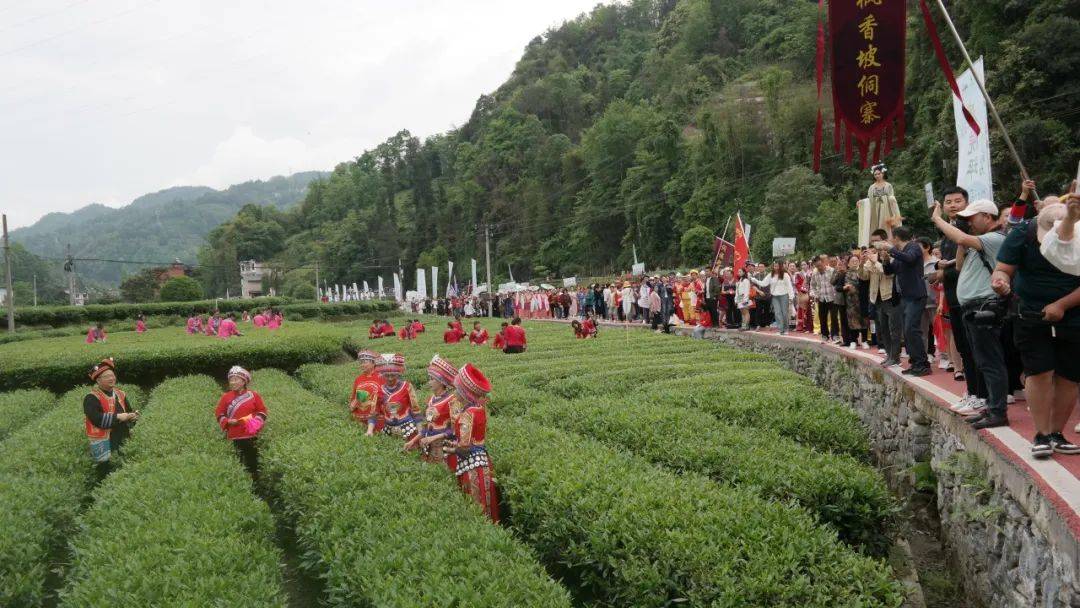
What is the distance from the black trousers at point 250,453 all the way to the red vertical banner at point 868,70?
8.30 m

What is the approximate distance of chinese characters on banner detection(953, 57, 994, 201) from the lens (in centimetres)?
860

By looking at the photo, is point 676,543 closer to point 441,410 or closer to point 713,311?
point 441,410

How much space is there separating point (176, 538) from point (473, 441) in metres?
2.50

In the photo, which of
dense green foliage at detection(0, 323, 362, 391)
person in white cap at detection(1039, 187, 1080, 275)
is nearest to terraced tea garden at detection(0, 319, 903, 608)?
Result: person in white cap at detection(1039, 187, 1080, 275)

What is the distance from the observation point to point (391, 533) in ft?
16.3

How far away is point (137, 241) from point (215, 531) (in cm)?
21819

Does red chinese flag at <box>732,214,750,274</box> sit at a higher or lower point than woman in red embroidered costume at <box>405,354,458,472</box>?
higher

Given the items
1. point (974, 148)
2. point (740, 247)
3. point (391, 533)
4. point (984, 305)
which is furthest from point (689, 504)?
point (740, 247)

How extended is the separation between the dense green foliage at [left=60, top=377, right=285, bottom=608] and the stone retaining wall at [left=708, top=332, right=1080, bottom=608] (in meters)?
4.40

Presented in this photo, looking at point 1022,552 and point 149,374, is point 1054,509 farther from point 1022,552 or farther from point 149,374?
point 149,374

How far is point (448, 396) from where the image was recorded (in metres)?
7.13

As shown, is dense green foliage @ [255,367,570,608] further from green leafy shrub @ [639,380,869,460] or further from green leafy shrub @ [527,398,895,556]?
green leafy shrub @ [639,380,869,460]

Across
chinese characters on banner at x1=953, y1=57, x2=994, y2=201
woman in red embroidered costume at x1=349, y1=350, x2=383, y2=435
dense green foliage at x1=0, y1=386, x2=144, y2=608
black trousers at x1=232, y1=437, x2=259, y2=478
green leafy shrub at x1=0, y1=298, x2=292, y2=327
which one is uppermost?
chinese characters on banner at x1=953, y1=57, x2=994, y2=201

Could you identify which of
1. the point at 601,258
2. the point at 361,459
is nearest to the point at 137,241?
the point at 601,258
